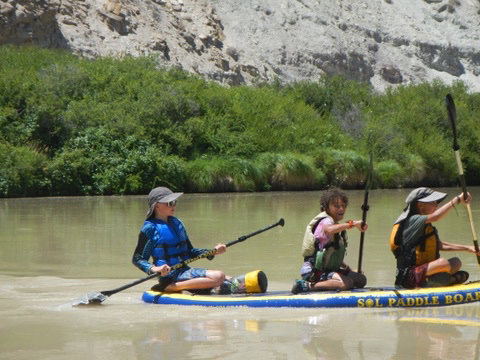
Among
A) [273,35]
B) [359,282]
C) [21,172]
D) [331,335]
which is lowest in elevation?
[331,335]

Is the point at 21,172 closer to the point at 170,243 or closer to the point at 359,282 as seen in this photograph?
the point at 170,243

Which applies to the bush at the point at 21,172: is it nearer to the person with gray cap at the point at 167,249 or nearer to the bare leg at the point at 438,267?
the person with gray cap at the point at 167,249

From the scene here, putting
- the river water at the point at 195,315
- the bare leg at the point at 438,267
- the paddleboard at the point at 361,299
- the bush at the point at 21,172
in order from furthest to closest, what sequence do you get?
1. the bush at the point at 21,172
2. the bare leg at the point at 438,267
3. the paddleboard at the point at 361,299
4. the river water at the point at 195,315

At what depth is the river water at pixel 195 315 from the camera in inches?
271

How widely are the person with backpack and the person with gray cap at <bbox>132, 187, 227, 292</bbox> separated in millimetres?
812

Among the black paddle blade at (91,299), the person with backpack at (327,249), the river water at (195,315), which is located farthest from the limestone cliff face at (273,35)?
the person with backpack at (327,249)

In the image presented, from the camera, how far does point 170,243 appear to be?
8.69 m

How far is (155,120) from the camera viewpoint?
3044cm

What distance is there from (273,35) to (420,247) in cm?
3700

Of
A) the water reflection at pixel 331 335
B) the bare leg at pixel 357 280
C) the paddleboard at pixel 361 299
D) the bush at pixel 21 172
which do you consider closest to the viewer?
the water reflection at pixel 331 335

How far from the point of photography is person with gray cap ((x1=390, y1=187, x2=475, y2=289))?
27.5 ft

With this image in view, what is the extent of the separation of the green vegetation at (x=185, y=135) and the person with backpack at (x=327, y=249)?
1835 centimetres

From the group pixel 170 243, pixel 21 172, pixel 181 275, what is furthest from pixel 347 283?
pixel 21 172

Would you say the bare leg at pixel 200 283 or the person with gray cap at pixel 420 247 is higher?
the person with gray cap at pixel 420 247
